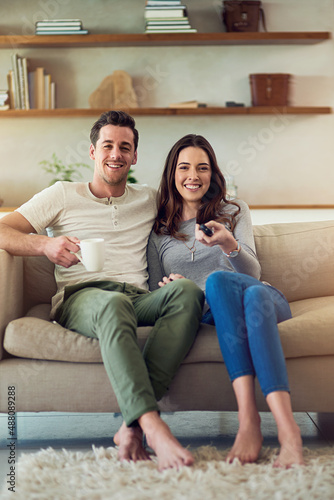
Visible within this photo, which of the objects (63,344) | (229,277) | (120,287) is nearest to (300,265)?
(229,277)

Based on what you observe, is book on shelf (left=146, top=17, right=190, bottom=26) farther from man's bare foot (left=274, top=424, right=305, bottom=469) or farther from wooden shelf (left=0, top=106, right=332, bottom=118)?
man's bare foot (left=274, top=424, right=305, bottom=469)

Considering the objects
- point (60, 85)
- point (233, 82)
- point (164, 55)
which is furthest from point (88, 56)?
point (233, 82)

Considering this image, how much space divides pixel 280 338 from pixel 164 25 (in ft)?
8.20

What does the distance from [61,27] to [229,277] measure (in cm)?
254

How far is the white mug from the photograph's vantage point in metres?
1.57

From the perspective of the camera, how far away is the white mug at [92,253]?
157 cm

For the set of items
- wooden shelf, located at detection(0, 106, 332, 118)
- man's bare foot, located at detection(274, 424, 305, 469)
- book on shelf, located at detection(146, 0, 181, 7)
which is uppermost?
book on shelf, located at detection(146, 0, 181, 7)

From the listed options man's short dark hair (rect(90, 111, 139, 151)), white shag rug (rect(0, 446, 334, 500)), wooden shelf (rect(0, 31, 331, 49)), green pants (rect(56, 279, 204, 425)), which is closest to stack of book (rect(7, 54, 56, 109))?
wooden shelf (rect(0, 31, 331, 49))

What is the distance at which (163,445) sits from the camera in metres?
1.34

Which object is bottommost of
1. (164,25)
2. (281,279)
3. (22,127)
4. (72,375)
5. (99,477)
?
(99,477)

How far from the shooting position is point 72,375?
165 centimetres

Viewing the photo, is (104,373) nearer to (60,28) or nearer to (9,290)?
(9,290)

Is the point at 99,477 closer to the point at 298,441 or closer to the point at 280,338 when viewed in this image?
the point at 298,441

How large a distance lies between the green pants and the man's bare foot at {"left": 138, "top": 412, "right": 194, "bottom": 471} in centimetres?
3
